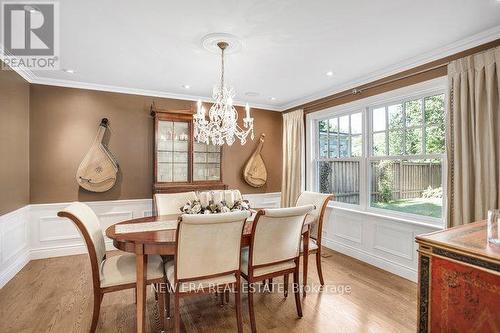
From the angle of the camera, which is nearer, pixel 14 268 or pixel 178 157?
pixel 14 268

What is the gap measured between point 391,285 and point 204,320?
2044 millimetres

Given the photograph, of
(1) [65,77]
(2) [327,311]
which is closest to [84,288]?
(2) [327,311]

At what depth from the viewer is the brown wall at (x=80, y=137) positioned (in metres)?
3.59

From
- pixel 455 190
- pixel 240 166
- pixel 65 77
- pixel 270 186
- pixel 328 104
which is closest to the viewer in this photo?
pixel 455 190

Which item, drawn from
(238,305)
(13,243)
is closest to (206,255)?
(238,305)

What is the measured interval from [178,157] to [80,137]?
4.61 feet

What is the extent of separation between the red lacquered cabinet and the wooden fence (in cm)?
153

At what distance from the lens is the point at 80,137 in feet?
12.4

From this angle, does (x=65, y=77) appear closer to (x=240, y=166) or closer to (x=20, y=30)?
(x=20, y=30)

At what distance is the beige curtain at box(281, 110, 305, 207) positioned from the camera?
15.3 ft

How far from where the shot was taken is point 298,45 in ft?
8.48

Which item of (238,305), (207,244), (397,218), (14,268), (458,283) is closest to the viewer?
(458,283)

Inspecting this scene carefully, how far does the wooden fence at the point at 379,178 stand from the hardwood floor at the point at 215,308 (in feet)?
3.56

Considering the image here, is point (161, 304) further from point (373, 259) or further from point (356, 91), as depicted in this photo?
point (356, 91)
